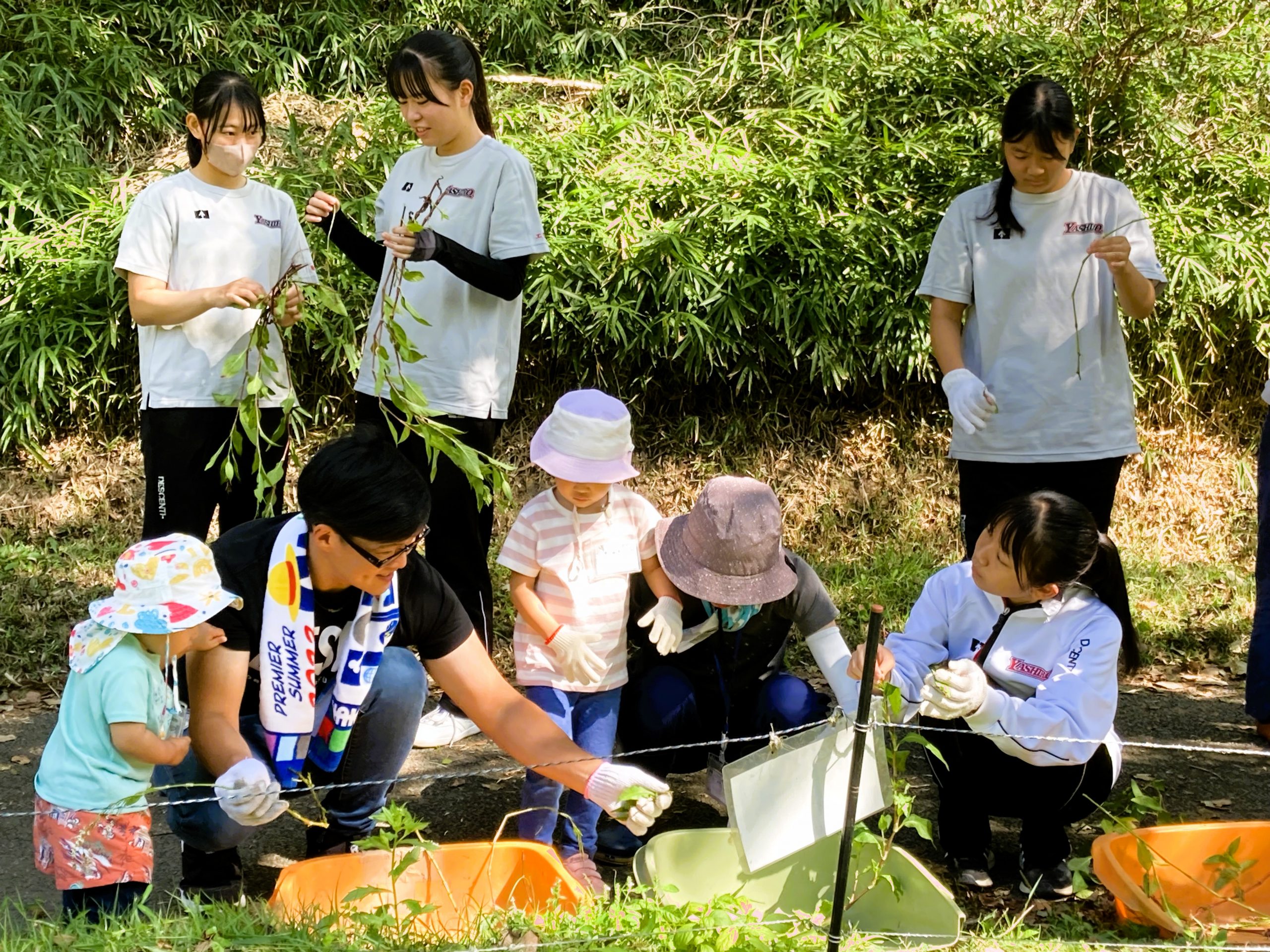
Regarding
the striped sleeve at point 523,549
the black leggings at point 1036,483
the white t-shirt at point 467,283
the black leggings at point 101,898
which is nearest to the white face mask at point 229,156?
the white t-shirt at point 467,283

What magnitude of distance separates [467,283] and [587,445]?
0.77 m

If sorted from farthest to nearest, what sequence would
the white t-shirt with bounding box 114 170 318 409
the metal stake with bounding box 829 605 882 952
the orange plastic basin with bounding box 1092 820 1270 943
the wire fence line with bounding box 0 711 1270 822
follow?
1. the white t-shirt with bounding box 114 170 318 409
2. the orange plastic basin with bounding box 1092 820 1270 943
3. the wire fence line with bounding box 0 711 1270 822
4. the metal stake with bounding box 829 605 882 952

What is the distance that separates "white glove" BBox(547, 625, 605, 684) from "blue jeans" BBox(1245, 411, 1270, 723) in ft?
6.31

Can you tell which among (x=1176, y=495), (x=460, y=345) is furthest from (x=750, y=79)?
(x=460, y=345)

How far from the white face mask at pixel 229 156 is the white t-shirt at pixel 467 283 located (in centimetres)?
44

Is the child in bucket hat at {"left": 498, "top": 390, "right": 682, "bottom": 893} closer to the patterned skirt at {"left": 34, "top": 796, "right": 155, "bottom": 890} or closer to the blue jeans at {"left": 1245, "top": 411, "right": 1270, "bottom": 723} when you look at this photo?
the patterned skirt at {"left": 34, "top": 796, "right": 155, "bottom": 890}

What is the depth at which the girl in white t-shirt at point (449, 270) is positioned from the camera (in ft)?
11.5

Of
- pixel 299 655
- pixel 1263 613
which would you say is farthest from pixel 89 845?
pixel 1263 613

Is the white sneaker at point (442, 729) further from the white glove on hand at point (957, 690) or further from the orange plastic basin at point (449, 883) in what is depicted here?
the white glove on hand at point (957, 690)

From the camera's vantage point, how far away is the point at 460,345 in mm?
3592

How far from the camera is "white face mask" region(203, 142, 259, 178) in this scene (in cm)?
363

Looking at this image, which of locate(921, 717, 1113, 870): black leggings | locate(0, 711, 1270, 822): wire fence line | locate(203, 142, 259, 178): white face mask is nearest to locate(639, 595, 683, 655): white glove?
locate(0, 711, 1270, 822): wire fence line

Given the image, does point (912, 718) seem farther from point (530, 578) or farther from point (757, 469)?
point (757, 469)

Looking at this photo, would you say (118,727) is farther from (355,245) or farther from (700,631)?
(355,245)
